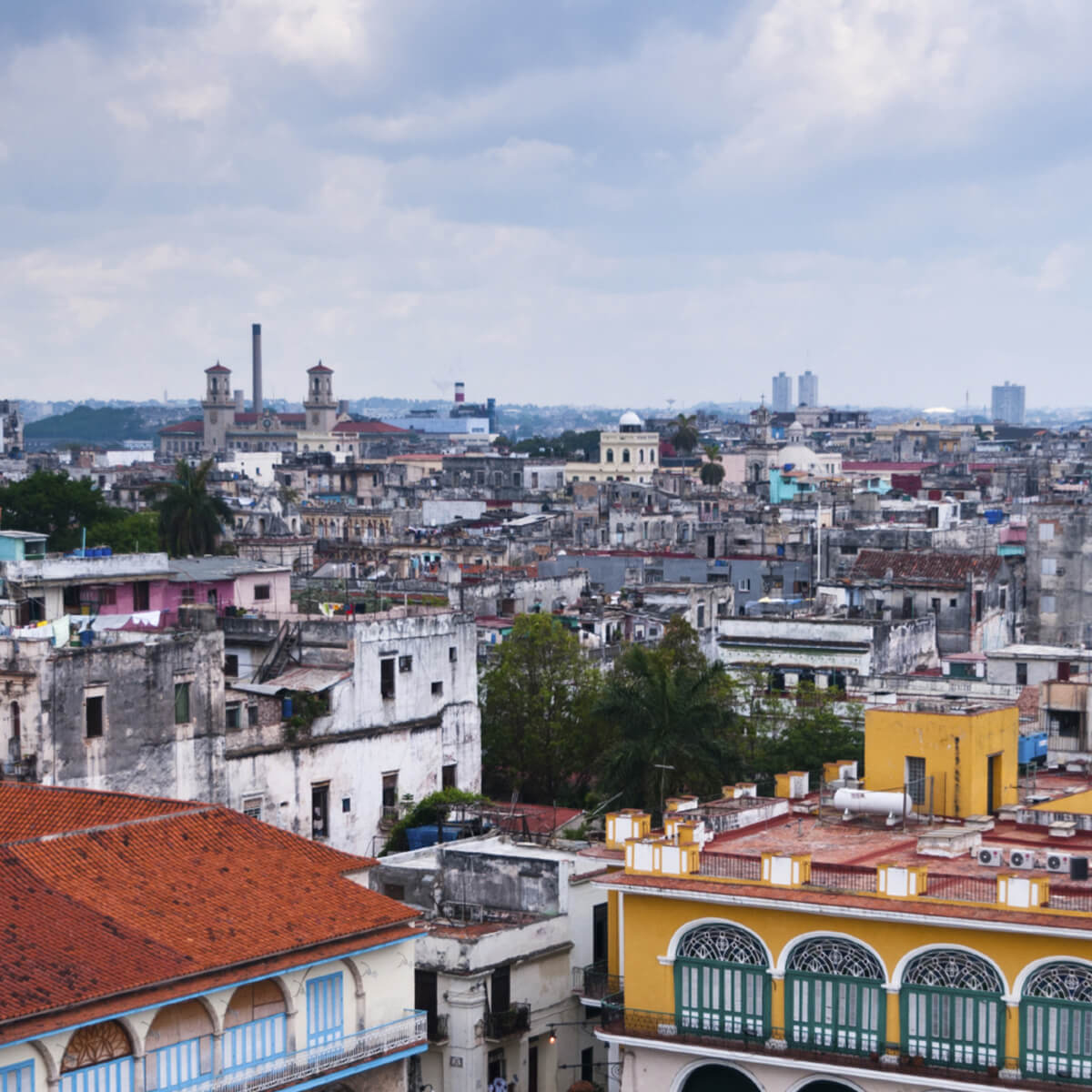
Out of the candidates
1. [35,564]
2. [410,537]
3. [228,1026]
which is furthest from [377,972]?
[410,537]

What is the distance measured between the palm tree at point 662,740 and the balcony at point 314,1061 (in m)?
15.0

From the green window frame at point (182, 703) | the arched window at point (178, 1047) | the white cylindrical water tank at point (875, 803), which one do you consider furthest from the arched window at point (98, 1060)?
the green window frame at point (182, 703)

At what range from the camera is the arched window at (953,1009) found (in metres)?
30.1

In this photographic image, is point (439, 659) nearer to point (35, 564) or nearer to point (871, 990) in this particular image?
point (35, 564)

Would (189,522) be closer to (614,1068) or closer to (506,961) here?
(506,961)

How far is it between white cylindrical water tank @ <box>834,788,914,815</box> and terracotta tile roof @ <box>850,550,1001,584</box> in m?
38.2

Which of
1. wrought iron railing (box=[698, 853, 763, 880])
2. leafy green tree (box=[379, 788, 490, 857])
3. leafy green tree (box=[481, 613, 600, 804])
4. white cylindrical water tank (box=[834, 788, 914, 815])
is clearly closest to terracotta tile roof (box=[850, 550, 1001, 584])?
leafy green tree (box=[481, 613, 600, 804])

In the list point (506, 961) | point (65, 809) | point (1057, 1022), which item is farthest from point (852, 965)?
point (65, 809)

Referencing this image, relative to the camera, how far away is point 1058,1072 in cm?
2955

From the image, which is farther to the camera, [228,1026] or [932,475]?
[932,475]

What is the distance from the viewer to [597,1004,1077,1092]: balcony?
2992 centimetres

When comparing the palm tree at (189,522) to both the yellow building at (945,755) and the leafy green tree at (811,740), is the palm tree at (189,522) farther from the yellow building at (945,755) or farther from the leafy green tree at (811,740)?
the yellow building at (945,755)

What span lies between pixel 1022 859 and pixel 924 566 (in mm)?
44598

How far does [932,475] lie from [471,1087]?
508ft
